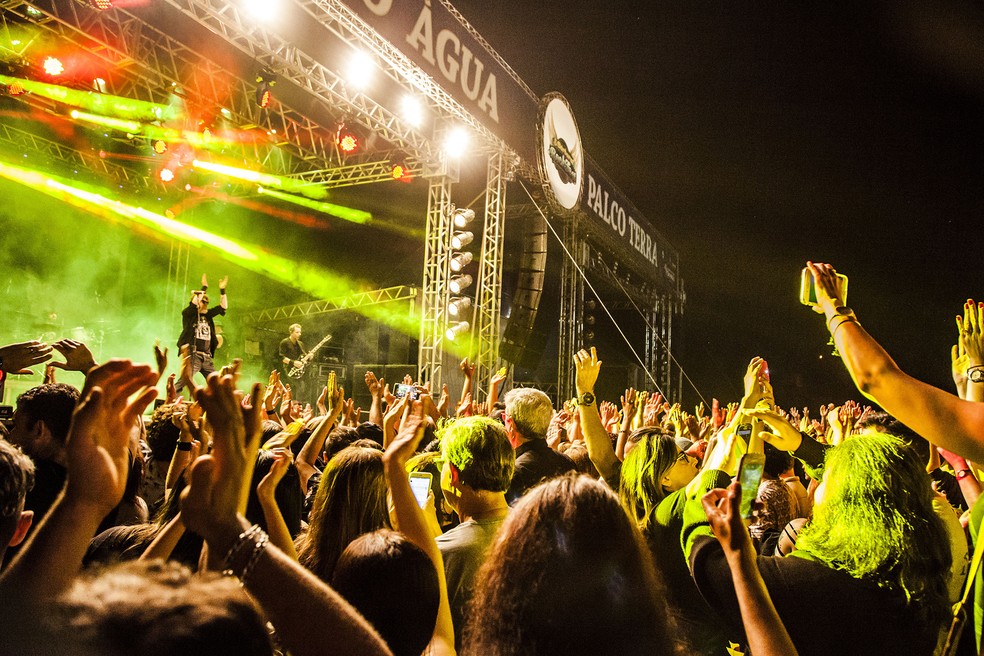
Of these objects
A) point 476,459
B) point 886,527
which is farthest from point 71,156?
point 886,527

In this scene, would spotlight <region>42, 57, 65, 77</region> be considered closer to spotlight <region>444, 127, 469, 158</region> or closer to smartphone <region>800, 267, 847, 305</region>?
spotlight <region>444, 127, 469, 158</region>

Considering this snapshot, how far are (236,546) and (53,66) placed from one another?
35.2 ft

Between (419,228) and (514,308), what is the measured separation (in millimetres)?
3459

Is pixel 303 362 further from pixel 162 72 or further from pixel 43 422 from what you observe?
pixel 43 422

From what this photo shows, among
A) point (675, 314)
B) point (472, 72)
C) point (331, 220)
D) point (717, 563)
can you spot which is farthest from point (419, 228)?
point (717, 563)

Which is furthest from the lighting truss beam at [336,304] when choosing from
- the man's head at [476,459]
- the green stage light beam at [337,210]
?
the man's head at [476,459]

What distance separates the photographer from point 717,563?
5.33ft

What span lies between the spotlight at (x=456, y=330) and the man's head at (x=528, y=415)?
6348 mm

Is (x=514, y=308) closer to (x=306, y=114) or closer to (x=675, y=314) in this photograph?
(x=306, y=114)

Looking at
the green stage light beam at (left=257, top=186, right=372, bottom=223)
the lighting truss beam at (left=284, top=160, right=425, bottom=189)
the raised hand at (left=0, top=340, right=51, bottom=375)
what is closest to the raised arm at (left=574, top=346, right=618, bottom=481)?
the raised hand at (left=0, top=340, right=51, bottom=375)

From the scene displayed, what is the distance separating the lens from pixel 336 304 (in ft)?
45.4

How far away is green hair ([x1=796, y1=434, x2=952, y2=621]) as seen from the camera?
156cm

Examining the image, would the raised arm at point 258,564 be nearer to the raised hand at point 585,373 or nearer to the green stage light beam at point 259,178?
the raised hand at point 585,373

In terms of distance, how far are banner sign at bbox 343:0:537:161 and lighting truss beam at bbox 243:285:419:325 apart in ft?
13.8
